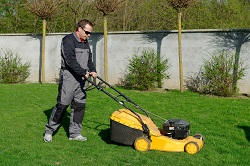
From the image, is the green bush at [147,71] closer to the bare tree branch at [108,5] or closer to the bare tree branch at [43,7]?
the bare tree branch at [108,5]

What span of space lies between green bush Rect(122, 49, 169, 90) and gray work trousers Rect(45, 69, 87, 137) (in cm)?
498

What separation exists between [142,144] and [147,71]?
18.8 feet

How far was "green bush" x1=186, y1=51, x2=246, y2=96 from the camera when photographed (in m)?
9.50

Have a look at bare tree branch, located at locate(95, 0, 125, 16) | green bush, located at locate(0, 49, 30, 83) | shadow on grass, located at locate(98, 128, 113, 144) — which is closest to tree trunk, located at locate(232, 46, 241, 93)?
bare tree branch, located at locate(95, 0, 125, 16)

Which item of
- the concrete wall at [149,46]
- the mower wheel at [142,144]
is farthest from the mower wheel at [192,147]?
the concrete wall at [149,46]

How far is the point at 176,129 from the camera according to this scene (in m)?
5.02

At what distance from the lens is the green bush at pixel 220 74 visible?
9.50 metres

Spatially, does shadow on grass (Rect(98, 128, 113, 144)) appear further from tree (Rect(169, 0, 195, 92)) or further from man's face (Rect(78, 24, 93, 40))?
tree (Rect(169, 0, 195, 92))

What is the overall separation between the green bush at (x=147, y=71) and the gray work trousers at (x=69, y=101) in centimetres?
498

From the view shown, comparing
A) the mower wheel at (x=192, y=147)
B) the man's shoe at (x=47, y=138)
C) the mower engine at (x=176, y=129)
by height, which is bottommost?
the mower wheel at (x=192, y=147)

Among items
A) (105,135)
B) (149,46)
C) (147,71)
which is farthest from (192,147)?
(149,46)

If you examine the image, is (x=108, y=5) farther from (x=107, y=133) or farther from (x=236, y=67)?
(x=107, y=133)

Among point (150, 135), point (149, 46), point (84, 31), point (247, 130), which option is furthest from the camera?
point (149, 46)

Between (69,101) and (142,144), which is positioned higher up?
(69,101)
